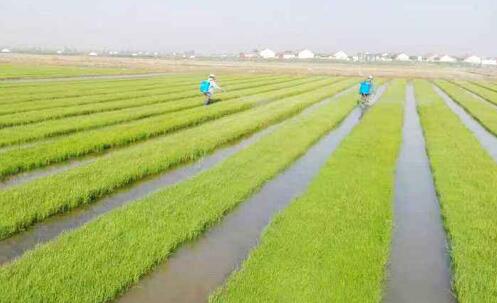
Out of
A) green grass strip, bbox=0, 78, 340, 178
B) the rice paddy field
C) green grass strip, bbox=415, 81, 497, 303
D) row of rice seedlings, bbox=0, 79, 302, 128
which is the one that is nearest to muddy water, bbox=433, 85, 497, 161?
the rice paddy field

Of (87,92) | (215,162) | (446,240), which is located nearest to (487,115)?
(215,162)

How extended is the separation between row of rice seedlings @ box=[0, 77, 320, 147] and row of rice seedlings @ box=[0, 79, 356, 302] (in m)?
5.69

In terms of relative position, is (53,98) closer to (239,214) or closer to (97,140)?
(97,140)

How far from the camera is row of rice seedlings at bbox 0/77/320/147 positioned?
1338 cm

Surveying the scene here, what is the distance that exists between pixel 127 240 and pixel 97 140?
7.31 meters

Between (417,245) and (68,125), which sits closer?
(417,245)

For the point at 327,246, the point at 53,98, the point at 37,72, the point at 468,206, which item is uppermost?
the point at 327,246

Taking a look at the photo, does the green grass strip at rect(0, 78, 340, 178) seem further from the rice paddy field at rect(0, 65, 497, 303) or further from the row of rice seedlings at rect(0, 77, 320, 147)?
the row of rice seedlings at rect(0, 77, 320, 147)

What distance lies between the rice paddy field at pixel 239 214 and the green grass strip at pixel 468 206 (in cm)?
3

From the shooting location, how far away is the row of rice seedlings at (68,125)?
43.9ft

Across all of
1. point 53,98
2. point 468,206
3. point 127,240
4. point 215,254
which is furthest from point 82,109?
point 468,206

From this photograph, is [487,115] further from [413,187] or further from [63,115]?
[63,115]

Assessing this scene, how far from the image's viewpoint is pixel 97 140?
1333 cm

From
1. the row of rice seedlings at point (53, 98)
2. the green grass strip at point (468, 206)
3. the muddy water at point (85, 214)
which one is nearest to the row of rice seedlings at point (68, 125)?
the row of rice seedlings at point (53, 98)
